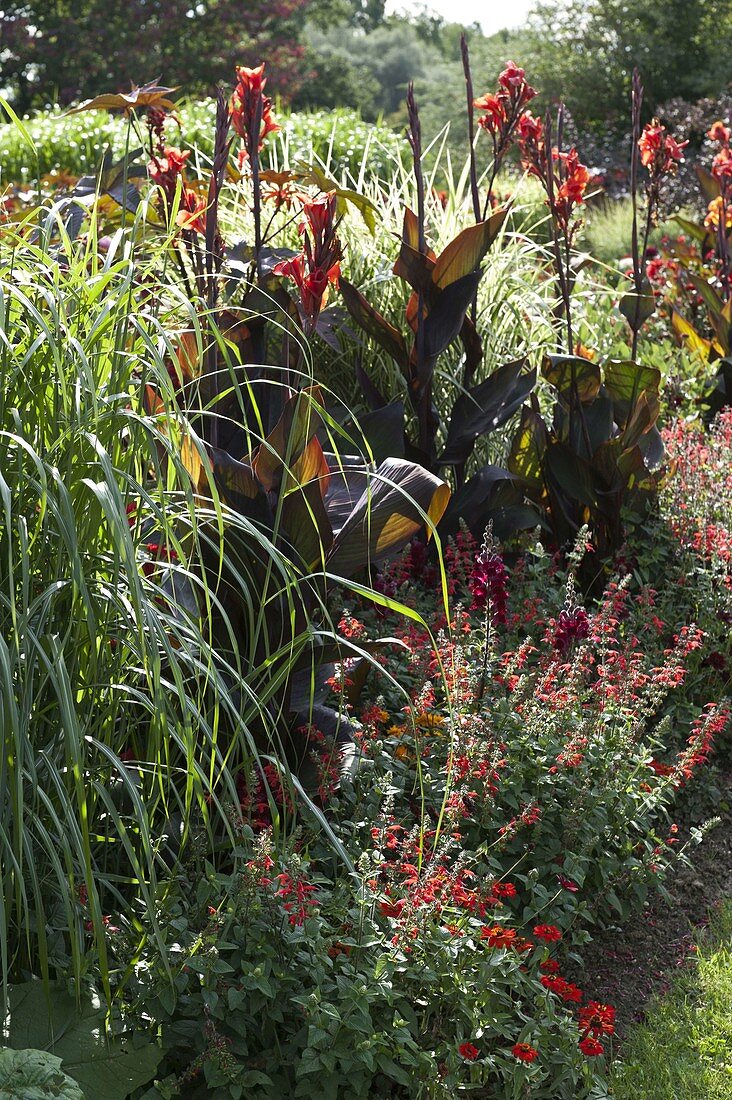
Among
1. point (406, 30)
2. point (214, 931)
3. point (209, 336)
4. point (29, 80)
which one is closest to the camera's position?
point (214, 931)

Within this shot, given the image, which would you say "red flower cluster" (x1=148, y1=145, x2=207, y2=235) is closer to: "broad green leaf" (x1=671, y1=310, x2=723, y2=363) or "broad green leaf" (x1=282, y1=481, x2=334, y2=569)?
"broad green leaf" (x1=282, y1=481, x2=334, y2=569)

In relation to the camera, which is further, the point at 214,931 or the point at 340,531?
the point at 340,531

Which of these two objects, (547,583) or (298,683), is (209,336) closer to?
(298,683)

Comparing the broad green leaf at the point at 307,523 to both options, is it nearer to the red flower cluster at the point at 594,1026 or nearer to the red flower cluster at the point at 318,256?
the red flower cluster at the point at 318,256

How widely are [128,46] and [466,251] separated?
747 inches

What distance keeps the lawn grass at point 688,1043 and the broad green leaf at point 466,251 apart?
1943mm

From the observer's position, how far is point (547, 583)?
11.3ft

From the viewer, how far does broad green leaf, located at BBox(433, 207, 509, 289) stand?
3096 millimetres

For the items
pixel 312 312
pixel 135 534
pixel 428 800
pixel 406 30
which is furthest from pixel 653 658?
pixel 406 30

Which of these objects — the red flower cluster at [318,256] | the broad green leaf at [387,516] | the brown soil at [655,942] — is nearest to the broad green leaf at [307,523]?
the broad green leaf at [387,516]

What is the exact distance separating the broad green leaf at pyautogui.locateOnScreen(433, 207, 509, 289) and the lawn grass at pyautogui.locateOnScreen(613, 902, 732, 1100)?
6.37 feet

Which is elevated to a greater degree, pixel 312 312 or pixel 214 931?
pixel 312 312

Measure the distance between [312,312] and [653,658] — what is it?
1445 millimetres

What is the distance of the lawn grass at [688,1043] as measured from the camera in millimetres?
2059
